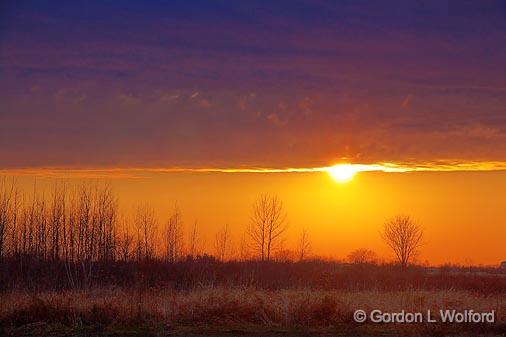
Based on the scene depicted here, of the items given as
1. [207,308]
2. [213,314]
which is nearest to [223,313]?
[213,314]

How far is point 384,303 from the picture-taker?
71.4ft

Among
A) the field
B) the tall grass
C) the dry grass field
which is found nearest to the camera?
the field

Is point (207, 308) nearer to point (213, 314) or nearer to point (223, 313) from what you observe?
point (213, 314)

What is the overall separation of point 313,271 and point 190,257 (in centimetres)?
849

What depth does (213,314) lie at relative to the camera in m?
19.7

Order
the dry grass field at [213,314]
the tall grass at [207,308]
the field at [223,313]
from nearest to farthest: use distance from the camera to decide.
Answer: the field at [223,313]
the dry grass field at [213,314]
the tall grass at [207,308]

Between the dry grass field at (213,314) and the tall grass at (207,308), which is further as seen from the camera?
the tall grass at (207,308)

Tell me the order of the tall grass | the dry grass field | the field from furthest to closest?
the tall grass < the dry grass field < the field

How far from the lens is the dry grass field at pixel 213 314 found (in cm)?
1830

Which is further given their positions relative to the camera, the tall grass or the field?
the tall grass

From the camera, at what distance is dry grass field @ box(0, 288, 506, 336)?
60.0 ft

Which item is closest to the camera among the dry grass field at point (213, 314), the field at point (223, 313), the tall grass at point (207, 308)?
the field at point (223, 313)

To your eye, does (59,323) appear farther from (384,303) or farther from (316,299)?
(384,303)

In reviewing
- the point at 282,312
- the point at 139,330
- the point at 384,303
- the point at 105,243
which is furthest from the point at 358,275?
the point at 139,330
